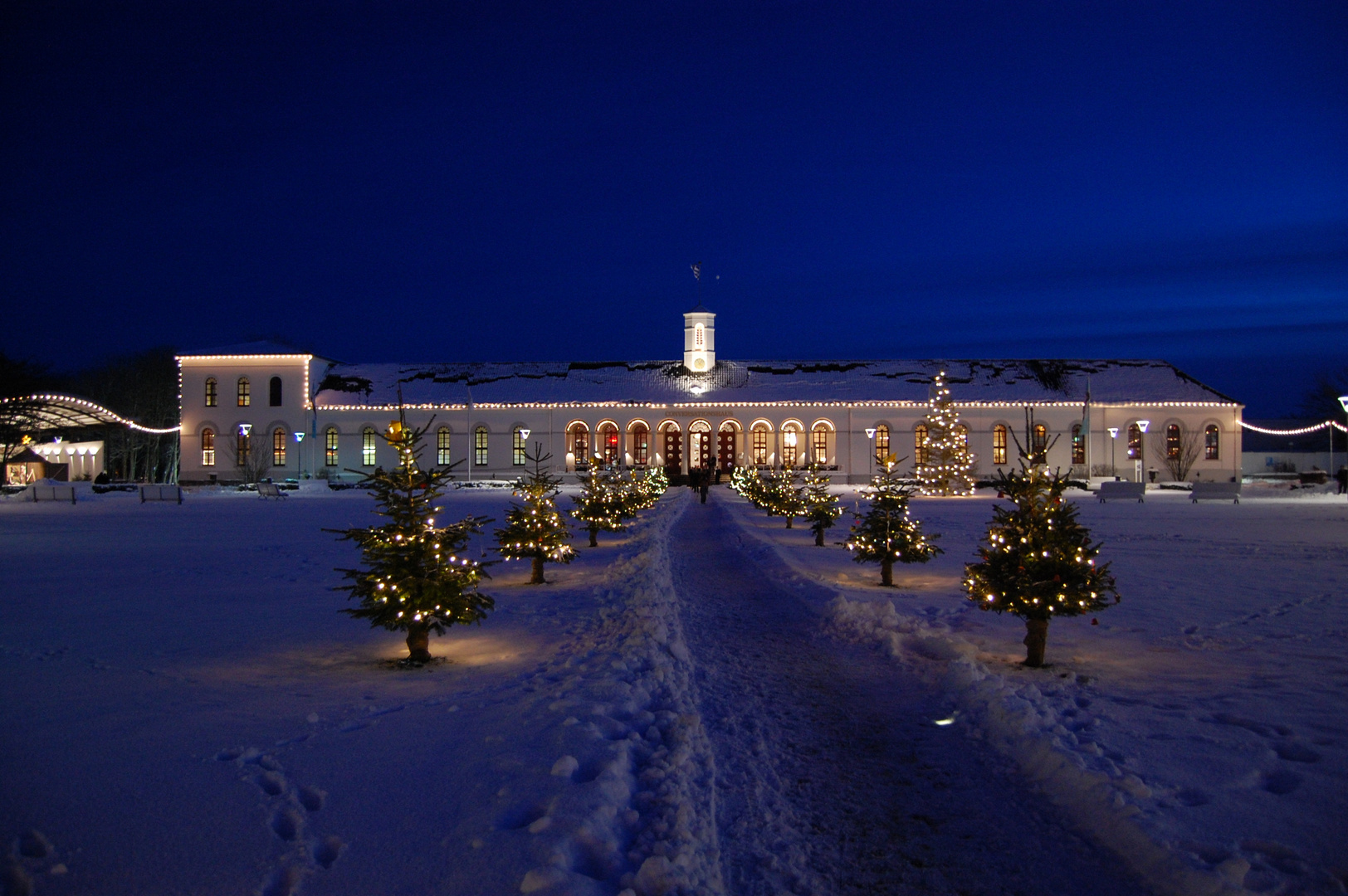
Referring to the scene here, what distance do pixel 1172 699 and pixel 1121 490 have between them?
29.0 metres

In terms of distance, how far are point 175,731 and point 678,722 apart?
342 centimetres

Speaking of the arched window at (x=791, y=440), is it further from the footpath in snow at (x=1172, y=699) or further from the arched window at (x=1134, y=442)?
the footpath in snow at (x=1172, y=699)

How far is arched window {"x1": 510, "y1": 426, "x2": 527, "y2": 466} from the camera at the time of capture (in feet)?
159

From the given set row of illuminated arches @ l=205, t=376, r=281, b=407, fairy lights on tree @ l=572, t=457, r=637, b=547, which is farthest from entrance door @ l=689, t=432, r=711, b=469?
fairy lights on tree @ l=572, t=457, r=637, b=547

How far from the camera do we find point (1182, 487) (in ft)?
134

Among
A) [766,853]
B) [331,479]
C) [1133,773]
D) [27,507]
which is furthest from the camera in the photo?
[331,479]

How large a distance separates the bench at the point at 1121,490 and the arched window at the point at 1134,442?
15866mm

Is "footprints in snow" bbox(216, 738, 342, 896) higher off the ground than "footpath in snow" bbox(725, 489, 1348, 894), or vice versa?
"footprints in snow" bbox(216, 738, 342, 896)

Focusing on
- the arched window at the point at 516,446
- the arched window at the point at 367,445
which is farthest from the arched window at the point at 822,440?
the arched window at the point at 367,445

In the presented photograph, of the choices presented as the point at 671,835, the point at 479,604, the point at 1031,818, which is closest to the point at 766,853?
the point at 671,835

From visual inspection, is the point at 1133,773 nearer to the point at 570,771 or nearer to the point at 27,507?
the point at 570,771

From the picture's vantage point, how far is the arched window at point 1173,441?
47.5 meters

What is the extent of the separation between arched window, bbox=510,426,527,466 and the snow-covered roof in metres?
1.84

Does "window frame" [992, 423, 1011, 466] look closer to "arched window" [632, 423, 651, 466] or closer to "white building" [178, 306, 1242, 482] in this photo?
"white building" [178, 306, 1242, 482]
